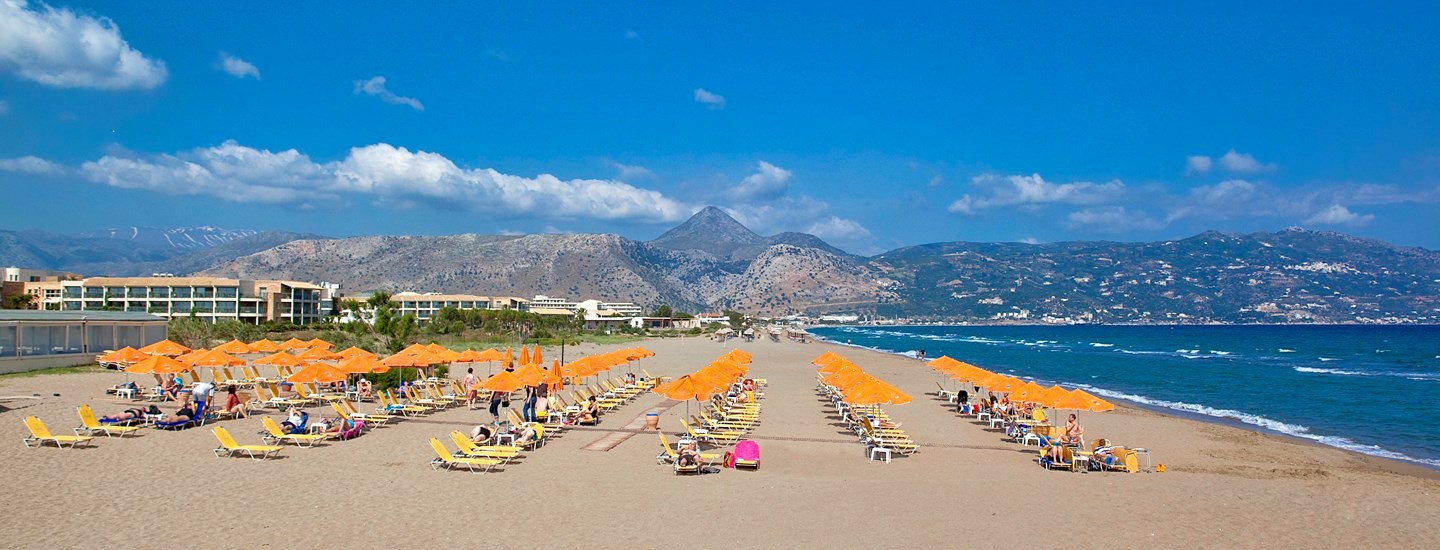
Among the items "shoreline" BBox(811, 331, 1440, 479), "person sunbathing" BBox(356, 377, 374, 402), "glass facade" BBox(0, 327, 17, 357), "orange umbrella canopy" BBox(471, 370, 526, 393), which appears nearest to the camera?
"shoreline" BBox(811, 331, 1440, 479)

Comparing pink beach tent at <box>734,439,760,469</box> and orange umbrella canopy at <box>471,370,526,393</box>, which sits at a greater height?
orange umbrella canopy at <box>471,370,526,393</box>

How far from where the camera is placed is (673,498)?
1139 centimetres

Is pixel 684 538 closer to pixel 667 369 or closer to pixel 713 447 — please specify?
pixel 713 447

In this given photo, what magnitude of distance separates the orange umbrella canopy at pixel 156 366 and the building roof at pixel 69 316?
40.2ft

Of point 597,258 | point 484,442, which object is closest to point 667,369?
point 484,442

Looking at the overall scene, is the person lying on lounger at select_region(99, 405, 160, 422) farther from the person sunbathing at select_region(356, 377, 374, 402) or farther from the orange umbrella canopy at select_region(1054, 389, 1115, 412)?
the orange umbrella canopy at select_region(1054, 389, 1115, 412)

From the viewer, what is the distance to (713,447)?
1614 cm

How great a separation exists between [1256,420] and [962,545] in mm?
20079

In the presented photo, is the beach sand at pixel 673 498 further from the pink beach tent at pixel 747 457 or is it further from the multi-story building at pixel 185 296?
the multi-story building at pixel 185 296

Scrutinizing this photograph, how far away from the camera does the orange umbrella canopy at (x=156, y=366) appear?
60.2 feet

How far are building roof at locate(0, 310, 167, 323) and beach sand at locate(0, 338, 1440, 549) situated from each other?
12.8 meters

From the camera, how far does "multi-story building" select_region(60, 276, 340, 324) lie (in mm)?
71438

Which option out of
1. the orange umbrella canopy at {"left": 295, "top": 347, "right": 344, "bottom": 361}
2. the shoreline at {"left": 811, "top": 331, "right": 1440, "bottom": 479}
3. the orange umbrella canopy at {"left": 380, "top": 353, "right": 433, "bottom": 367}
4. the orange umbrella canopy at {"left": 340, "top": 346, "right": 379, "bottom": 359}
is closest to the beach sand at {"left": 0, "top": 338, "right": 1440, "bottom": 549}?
the shoreline at {"left": 811, "top": 331, "right": 1440, "bottom": 479}

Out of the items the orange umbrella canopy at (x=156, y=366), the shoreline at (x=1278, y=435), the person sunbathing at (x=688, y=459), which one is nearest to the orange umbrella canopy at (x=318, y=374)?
the orange umbrella canopy at (x=156, y=366)
